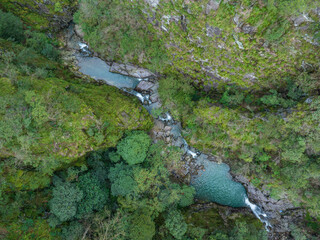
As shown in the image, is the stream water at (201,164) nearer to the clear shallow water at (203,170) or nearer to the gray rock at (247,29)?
the clear shallow water at (203,170)

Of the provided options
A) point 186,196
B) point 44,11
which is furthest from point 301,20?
point 44,11

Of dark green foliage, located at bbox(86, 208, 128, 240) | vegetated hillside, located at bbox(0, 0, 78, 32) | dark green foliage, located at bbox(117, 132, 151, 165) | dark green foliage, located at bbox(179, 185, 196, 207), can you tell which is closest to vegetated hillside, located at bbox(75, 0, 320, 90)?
vegetated hillside, located at bbox(0, 0, 78, 32)

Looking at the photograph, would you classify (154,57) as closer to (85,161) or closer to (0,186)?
(85,161)

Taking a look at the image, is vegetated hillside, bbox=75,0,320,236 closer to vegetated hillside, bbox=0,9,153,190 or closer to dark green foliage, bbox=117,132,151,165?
dark green foliage, bbox=117,132,151,165

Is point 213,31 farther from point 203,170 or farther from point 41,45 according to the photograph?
point 41,45

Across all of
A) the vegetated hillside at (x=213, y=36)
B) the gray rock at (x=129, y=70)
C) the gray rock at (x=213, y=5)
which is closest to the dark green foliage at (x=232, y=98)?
the vegetated hillside at (x=213, y=36)

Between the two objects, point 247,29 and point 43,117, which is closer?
point 43,117
